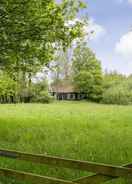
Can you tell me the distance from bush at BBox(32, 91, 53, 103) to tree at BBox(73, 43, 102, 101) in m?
11.4

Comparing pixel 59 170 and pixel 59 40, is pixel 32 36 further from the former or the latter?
pixel 59 170

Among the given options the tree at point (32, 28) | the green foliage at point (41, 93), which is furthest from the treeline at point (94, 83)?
the tree at point (32, 28)

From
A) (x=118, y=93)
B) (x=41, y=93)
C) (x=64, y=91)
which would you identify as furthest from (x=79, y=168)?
(x=64, y=91)

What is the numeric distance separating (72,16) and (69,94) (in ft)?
298

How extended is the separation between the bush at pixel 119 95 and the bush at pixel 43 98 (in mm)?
→ 13510

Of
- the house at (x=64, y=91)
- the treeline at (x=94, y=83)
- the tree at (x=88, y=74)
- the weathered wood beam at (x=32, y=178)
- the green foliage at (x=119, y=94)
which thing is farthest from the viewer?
the house at (x=64, y=91)

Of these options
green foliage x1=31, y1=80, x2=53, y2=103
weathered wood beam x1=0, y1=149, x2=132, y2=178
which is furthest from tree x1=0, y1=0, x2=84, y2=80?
green foliage x1=31, y1=80, x2=53, y2=103

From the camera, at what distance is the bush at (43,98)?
80700 millimetres

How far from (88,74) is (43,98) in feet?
44.9

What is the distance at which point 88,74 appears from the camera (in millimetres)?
86750

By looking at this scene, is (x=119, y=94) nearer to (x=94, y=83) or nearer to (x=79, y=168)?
(x=94, y=83)

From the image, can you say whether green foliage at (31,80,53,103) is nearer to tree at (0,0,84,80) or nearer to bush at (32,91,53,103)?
bush at (32,91,53,103)

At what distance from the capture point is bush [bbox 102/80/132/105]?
8059cm

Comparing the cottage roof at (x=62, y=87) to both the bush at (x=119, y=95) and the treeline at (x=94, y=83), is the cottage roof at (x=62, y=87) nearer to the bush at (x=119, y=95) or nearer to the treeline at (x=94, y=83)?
the treeline at (x=94, y=83)
